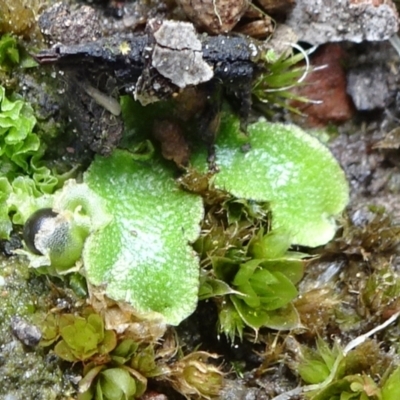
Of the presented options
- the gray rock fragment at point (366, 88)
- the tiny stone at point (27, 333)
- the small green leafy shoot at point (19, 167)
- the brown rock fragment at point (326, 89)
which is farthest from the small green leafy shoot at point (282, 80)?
the tiny stone at point (27, 333)

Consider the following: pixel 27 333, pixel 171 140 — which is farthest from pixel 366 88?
pixel 27 333

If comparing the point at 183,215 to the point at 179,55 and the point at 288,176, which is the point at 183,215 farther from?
the point at 179,55

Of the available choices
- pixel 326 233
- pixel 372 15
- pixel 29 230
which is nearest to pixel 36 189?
pixel 29 230

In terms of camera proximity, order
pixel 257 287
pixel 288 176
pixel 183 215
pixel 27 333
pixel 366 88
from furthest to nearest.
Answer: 1. pixel 366 88
2. pixel 288 176
3. pixel 183 215
4. pixel 257 287
5. pixel 27 333

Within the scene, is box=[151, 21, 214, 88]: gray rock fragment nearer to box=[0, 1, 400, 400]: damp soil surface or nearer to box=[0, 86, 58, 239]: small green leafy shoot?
box=[0, 1, 400, 400]: damp soil surface

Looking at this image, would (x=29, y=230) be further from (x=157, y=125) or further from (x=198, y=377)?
(x=198, y=377)
